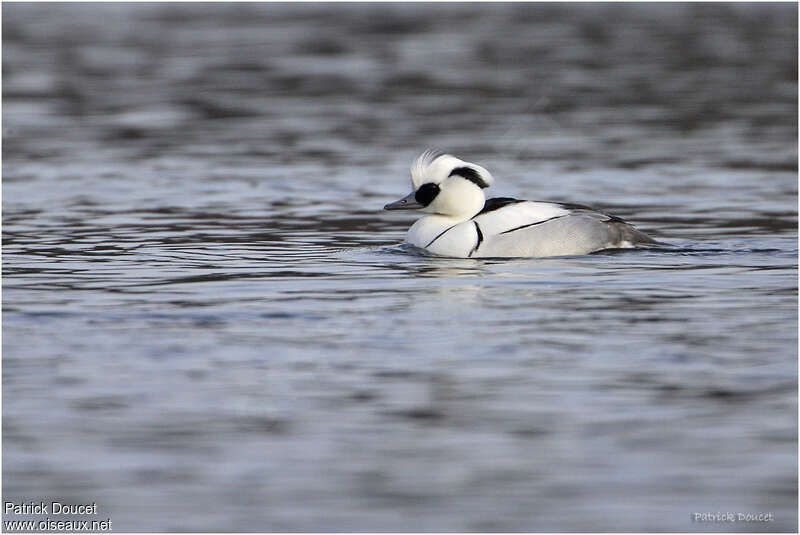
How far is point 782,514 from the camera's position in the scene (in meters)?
7.10

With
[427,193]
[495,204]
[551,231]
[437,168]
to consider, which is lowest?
[551,231]

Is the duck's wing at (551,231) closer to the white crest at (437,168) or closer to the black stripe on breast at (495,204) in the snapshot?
the black stripe on breast at (495,204)

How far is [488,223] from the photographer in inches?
559

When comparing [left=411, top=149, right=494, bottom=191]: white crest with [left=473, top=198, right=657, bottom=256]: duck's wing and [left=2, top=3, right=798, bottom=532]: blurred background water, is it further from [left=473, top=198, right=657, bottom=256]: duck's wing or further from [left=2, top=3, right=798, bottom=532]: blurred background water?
[left=2, top=3, right=798, bottom=532]: blurred background water

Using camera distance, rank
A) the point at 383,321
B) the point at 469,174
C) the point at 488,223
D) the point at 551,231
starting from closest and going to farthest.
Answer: the point at 383,321, the point at 551,231, the point at 488,223, the point at 469,174

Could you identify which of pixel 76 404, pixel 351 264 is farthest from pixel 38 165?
pixel 76 404

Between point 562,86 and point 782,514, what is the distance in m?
22.4

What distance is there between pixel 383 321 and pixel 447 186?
3.87 m

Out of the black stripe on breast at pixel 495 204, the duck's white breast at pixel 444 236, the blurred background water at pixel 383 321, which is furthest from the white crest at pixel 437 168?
the blurred background water at pixel 383 321

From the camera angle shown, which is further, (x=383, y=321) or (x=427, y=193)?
(x=427, y=193)

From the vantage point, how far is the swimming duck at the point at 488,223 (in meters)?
13.9

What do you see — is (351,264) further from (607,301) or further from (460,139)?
(460,139)

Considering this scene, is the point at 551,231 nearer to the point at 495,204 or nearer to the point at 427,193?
the point at 495,204

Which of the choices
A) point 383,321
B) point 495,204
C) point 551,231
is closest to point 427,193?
point 495,204
